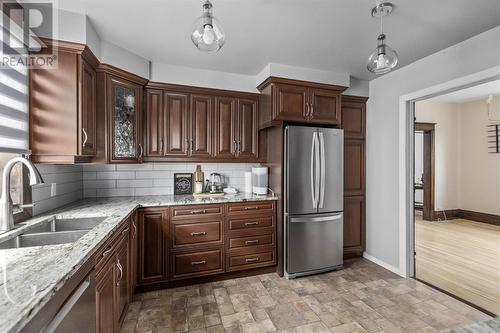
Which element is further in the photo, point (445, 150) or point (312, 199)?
point (445, 150)

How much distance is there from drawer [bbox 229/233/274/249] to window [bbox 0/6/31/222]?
6.05ft

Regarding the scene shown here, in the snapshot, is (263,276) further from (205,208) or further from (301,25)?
(301,25)

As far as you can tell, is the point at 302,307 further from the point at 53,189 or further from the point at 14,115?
the point at 14,115

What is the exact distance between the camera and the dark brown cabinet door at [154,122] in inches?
109

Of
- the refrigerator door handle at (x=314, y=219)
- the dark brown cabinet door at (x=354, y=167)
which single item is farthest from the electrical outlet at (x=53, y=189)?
the dark brown cabinet door at (x=354, y=167)

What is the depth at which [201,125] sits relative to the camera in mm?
2957

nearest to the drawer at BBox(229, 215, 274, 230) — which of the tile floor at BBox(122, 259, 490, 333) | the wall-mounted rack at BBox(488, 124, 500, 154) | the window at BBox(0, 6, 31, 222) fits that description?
the tile floor at BBox(122, 259, 490, 333)

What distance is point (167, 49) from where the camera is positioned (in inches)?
97.0

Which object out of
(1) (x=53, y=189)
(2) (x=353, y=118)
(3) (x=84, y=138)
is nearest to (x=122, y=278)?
(1) (x=53, y=189)

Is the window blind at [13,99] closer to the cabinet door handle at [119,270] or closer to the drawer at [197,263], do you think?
the cabinet door handle at [119,270]

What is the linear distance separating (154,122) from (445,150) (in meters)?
6.08

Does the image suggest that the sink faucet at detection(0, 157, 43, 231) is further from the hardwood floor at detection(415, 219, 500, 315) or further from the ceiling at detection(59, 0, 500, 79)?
the hardwood floor at detection(415, 219, 500, 315)

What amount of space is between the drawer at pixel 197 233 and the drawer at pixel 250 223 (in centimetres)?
15

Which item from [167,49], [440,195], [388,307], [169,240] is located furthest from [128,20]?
[440,195]
